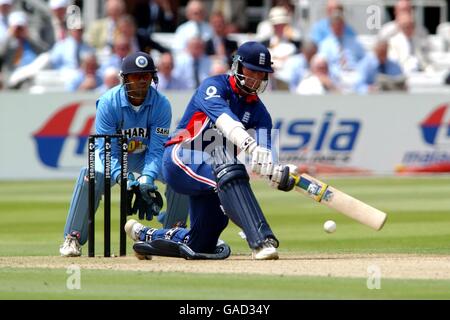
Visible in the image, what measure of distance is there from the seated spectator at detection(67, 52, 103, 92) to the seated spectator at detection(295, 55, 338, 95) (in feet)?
11.5

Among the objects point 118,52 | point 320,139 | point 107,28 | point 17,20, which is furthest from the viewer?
point 107,28

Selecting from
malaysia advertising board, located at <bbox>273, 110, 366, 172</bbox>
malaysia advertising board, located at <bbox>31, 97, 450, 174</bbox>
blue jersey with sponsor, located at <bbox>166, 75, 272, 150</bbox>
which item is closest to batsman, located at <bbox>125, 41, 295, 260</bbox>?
blue jersey with sponsor, located at <bbox>166, 75, 272, 150</bbox>

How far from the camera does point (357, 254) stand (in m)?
10.2

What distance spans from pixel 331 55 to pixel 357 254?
12012 mm

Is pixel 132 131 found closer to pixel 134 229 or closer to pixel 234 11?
pixel 134 229

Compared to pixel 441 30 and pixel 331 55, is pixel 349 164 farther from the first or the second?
pixel 441 30

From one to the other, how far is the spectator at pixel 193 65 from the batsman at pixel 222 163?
1114 cm

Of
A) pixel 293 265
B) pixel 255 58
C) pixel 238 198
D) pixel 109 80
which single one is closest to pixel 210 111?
pixel 255 58

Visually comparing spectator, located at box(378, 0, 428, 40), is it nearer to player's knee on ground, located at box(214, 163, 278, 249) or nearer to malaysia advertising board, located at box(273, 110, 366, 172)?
malaysia advertising board, located at box(273, 110, 366, 172)

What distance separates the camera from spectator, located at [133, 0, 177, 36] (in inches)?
906

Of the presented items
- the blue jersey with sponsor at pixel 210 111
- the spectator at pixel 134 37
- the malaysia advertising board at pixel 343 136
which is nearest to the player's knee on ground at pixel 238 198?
the blue jersey with sponsor at pixel 210 111

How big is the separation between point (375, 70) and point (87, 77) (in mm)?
5111

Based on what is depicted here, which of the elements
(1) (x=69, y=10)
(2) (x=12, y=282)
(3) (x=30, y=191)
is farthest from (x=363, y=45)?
(2) (x=12, y=282)

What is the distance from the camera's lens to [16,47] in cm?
2105
